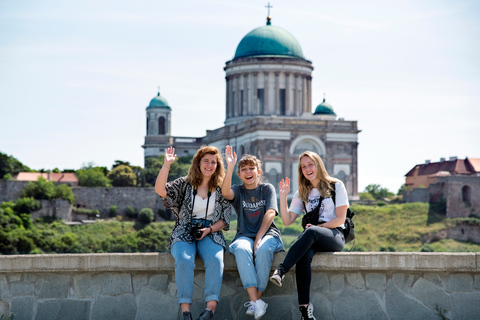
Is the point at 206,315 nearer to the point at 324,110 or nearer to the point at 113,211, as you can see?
the point at 113,211

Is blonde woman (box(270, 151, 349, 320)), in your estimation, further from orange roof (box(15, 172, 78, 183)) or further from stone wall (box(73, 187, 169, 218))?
orange roof (box(15, 172, 78, 183))

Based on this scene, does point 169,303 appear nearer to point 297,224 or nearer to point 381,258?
point 381,258

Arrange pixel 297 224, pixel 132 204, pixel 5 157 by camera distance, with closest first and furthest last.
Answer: pixel 297 224 < pixel 132 204 < pixel 5 157

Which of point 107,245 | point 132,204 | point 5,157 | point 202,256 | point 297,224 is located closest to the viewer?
point 202,256

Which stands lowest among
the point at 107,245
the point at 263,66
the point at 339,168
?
the point at 107,245

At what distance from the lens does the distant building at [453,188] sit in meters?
66.3

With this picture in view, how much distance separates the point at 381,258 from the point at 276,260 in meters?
1.01

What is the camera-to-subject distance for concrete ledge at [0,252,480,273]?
8531 mm

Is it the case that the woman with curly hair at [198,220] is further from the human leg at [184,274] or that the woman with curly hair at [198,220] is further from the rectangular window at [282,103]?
the rectangular window at [282,103]

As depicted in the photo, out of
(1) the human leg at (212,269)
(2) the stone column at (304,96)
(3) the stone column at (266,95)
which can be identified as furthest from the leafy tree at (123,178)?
(1) the human leg at (212,269)

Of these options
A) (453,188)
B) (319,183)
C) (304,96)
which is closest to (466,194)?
(453,188)

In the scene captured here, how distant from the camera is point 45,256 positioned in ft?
28.1

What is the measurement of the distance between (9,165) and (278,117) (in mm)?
25100

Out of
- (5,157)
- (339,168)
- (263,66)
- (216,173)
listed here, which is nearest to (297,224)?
(339,168)
